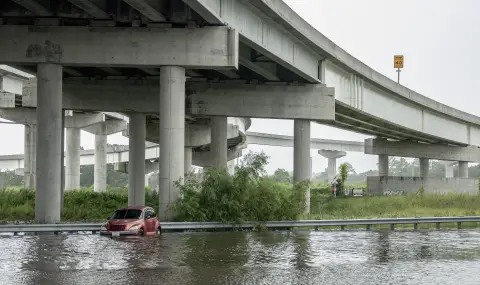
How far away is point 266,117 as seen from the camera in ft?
155

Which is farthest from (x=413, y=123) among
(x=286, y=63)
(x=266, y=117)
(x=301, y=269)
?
(x=301, y=269)

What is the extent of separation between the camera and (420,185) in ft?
255

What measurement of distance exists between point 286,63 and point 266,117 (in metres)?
6.22

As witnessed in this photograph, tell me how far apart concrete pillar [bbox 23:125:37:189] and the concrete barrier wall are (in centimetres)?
3253

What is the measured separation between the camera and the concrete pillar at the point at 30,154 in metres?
73.8

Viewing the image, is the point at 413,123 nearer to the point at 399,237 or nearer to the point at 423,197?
the point at 423,197

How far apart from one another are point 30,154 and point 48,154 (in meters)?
42.8

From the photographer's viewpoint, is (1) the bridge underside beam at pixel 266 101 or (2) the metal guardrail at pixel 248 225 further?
(1) the bridge underside beam at pixel 266 101

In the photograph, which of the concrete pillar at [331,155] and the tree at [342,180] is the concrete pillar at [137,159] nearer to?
the tree at [342,180]

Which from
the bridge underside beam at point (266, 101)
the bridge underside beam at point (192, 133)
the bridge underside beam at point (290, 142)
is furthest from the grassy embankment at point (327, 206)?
the bridge underside beam at point (290, 142)

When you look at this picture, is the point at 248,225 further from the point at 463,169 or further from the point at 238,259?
the point at 463,169

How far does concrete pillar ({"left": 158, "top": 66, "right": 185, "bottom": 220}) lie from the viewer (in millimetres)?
34094

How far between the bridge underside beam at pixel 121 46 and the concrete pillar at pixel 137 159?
20921mm

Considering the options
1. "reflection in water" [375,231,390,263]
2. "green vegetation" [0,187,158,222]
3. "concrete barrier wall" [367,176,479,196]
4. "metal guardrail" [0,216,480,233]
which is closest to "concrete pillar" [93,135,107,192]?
"green vegetation" [0,187,158,222]
